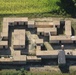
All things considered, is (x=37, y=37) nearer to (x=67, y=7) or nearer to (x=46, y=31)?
(x=46, y=31)

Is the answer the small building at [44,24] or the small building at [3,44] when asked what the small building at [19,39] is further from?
the small building at [44,24]

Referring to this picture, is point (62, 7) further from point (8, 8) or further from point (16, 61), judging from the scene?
point (16, 61)

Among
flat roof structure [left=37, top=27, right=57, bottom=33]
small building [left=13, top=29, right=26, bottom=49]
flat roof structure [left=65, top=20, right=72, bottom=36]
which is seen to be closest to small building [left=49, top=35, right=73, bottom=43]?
flat roof structure [left=65, top=20, right=72, bottom=36]

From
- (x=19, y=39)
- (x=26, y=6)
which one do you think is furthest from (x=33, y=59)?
(x=26, y=6)

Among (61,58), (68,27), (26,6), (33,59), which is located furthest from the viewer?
(26,6)

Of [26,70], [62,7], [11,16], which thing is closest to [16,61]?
[26,70]

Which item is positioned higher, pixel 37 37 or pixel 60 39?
pixel 37 37

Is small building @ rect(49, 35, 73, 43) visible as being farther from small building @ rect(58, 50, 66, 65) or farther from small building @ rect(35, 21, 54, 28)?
small building @ rect(58, 50, 66, 65)
